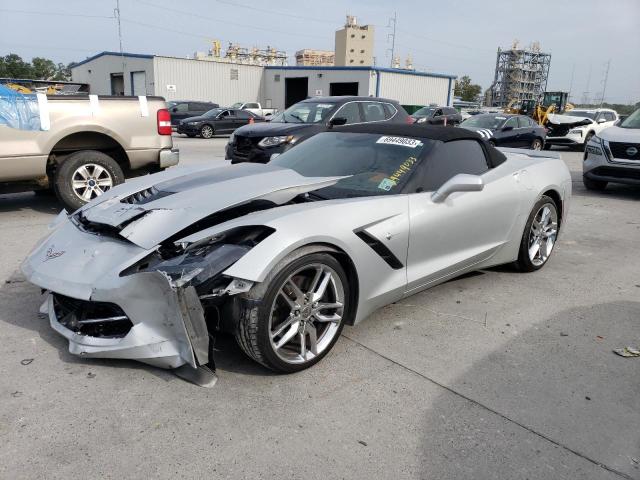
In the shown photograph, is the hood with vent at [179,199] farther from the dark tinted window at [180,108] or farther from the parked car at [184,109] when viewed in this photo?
the dark tinted window at [180,108]

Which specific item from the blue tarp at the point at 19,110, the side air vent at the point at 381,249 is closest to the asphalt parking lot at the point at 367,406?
the side air vent at the point at 381,249

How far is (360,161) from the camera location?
3.95 m

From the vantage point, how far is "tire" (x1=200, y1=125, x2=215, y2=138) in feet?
75.7

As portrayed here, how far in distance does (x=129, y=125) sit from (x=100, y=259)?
4.36m

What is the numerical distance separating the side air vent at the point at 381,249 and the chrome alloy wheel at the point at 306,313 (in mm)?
308

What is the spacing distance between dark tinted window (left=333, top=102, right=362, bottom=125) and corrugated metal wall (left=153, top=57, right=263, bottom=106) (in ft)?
96.3

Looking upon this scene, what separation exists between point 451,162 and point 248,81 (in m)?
41.1

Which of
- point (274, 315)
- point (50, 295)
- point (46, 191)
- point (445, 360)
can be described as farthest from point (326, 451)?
point (46, 191)

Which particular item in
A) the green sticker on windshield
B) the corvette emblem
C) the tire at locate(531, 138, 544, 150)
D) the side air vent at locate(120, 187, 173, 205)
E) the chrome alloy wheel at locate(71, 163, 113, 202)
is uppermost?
the green sticker on windshield

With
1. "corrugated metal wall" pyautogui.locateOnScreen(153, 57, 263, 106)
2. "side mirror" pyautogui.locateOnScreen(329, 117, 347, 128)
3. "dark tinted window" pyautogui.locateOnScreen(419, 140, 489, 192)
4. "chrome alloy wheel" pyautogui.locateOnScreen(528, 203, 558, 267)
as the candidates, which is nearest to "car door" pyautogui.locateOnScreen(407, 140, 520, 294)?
"dark tinted window" pyautogui.locateOnScreen(419, 140, 489, 192)

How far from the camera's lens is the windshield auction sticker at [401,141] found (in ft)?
13.0

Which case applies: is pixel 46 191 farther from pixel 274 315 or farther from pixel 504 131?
pixel 504 131

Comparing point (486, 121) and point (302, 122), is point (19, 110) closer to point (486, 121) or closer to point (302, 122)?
point (302, 122)

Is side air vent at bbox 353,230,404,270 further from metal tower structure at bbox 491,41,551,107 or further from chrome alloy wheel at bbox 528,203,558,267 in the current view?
metal tower structure at bbox 491,41,551,107
